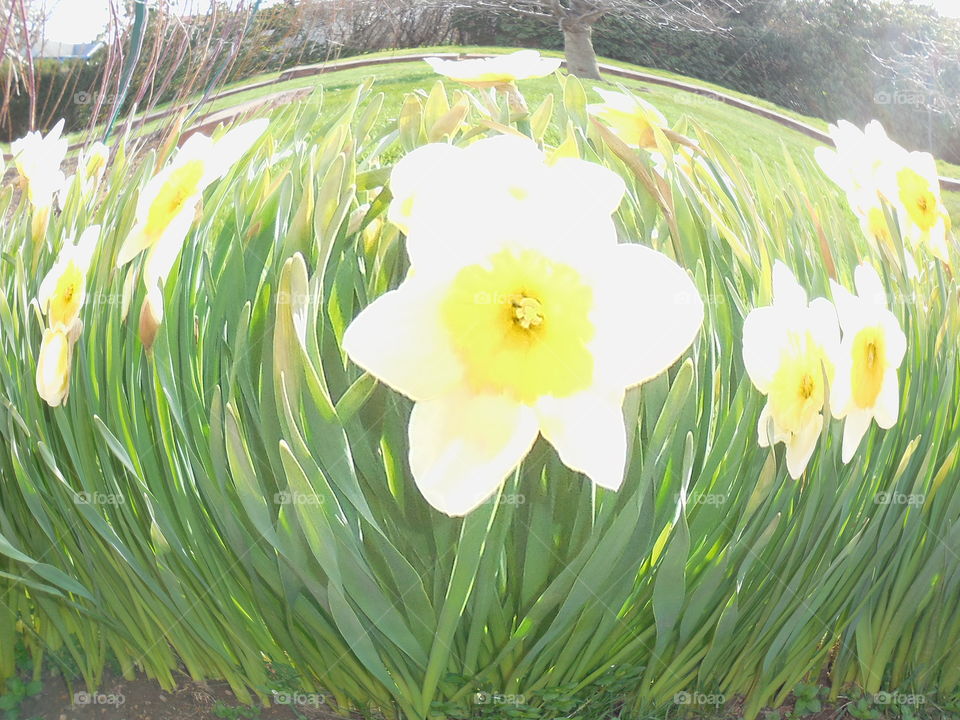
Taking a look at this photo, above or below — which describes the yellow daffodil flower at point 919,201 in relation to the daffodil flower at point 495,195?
above

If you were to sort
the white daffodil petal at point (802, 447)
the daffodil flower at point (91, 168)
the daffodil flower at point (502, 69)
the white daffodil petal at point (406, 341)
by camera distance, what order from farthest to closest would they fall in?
the daffodil flower at point (91, 168), the daffodil flower at point (502, 69), the white daffodil petal at point (802, 447), the white daffodil petal at point (406, 341)

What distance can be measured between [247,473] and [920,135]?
2.86 ft

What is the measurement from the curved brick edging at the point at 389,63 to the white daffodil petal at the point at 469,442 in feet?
1.41

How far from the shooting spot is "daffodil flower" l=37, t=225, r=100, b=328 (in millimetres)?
1003

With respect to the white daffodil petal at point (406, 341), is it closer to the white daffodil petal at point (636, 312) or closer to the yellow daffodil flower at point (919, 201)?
the white daffodil petal at point (636, 312)

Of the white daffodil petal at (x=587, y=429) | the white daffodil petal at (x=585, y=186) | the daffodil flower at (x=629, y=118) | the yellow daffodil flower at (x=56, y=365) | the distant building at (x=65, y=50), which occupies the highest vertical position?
the daffodil flower at (x=629, y=118)

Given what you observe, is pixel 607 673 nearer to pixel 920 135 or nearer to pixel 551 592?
pixel 551 592

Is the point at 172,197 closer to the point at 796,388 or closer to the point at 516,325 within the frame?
the point at 516,325

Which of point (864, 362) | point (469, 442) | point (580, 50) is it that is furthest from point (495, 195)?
point (864, 362)

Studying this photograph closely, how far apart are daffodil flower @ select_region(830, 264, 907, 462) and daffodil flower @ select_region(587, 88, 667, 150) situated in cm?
24

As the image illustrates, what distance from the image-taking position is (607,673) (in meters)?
0.99

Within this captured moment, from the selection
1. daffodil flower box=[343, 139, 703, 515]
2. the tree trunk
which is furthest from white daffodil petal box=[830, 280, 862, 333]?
the tree trunk

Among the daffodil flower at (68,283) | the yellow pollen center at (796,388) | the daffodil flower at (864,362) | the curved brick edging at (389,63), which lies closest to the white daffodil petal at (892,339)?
the daffodil flower at (864,362)

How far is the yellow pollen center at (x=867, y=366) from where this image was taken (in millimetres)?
929
